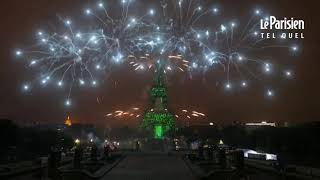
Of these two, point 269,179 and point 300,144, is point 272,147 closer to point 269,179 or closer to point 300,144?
point 300,144

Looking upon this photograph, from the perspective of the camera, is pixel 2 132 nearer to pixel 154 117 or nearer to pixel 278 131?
pixel 154 117

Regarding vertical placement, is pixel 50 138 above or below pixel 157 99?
below

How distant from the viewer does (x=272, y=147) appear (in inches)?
3858

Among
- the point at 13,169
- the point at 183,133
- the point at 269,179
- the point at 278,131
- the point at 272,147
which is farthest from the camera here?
the point at 183,133

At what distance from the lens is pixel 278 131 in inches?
4230

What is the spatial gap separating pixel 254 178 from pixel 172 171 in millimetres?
6316

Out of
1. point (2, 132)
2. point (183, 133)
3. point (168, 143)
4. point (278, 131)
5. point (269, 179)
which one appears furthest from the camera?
point (183, 133)

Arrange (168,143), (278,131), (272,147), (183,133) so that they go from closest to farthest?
1. (168,143)
2. (272,147)
3. (278,131)
4. (183,133)

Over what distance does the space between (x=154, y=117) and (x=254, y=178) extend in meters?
59.2

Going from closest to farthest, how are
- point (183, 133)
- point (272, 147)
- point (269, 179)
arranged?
1. point (269, 179)
2. point (272, 147)
3. point (183, 133)

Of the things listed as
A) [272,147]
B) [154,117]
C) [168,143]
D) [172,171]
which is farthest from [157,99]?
[172,171]

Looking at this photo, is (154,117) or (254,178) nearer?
(254,178)

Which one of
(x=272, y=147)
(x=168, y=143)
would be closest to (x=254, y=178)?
(x=168, y=143)

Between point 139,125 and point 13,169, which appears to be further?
point 139,125
